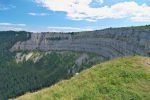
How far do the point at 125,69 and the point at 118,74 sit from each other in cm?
133

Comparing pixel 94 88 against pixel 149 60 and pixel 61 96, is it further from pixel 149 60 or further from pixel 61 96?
pixel 149 60

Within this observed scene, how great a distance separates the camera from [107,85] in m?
37.0

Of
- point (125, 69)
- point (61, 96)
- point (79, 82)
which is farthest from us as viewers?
point (125, 69)

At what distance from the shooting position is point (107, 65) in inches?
1655

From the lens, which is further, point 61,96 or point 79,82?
point 79,82

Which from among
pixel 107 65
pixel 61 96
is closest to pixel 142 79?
pixel 107 65

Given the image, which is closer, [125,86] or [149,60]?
[125,86]

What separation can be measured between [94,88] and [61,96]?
3.52 metres

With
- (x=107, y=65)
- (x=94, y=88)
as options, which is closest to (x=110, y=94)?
(x=94, y=88)

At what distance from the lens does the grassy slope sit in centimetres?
3500

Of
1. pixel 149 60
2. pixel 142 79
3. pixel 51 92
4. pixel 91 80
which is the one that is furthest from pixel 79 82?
pixel 149 60

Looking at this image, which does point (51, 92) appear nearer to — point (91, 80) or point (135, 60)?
point (91, 80)

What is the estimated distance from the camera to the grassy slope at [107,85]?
35.0m

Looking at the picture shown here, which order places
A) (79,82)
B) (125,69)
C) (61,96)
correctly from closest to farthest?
(61,96), (79,82), (125,69)
